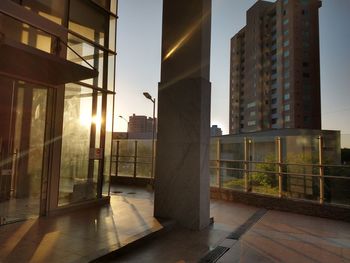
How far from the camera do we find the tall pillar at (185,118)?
22.7ft

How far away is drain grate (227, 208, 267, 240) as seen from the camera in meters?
6.33

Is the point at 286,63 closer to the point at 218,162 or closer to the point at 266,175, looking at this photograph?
the point at 218,162

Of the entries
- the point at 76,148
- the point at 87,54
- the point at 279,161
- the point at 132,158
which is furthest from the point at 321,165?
the point at 132,158

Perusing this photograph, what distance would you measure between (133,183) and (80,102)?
250 inches

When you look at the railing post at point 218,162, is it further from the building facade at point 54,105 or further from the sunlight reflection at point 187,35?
the sunlight reflection at point 187,35

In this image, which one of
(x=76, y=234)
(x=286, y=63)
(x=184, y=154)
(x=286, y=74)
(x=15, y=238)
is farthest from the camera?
(x=286, y=63)

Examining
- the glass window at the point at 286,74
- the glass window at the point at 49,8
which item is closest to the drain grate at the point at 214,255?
the glass window at the point at 49,8

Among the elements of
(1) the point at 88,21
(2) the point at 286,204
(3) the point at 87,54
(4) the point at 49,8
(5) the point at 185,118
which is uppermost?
(1) the point at 88,21

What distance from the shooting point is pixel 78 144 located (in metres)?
8.24

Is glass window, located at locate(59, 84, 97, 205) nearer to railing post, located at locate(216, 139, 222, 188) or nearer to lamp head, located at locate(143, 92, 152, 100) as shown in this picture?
railing post, located at locate(216, 139, 222, 188)

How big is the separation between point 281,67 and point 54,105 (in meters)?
77.3

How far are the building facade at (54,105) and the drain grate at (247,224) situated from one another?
14.0ft

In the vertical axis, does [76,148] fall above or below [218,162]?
above

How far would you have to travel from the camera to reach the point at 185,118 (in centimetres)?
711
